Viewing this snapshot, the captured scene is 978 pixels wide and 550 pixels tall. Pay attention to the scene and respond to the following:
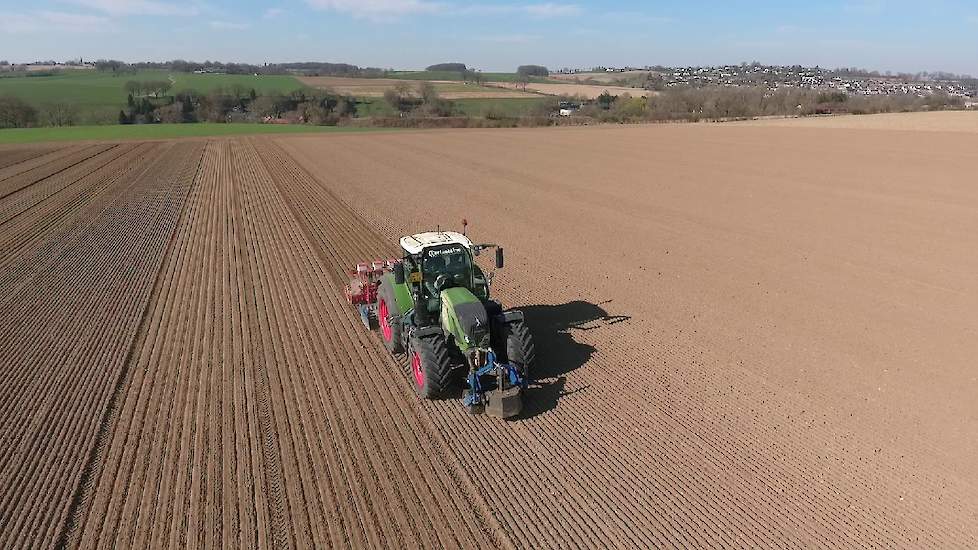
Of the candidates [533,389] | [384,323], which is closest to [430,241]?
[384,323]

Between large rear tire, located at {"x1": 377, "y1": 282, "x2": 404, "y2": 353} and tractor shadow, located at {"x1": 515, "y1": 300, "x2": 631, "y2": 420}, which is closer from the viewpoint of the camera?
tractor shadow, located at {"x1": 515, "y1": 300, "x2": 631, "y2": 420}

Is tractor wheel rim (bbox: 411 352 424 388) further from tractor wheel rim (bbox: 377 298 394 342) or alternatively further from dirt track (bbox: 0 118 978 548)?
tractor wheel rim (bbox: 377 298 394 342)

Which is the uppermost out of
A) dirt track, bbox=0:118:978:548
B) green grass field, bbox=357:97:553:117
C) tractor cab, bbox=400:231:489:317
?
green grass field, bbox=357:97:553:117

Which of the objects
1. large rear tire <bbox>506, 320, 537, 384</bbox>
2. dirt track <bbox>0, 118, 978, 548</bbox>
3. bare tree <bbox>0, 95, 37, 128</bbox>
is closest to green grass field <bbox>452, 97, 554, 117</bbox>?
bare tree <bbox>0, 95, 37, 128</bbox>

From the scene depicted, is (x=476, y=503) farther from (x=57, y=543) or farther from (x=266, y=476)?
(x=57, y=543)

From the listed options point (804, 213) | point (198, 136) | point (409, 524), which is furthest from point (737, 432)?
point (198, 136)

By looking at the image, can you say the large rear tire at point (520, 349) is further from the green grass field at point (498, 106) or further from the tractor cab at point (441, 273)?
the green grass field at point (498, 106)

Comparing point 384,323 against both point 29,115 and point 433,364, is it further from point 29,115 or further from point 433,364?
point 29,115
